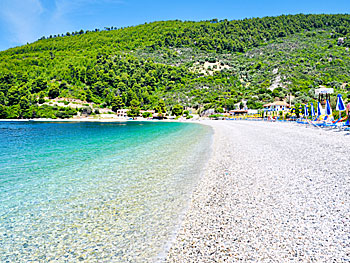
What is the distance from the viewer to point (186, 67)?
111938mm

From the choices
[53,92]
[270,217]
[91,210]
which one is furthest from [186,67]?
[270,217]

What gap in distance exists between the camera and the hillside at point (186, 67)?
7744 centimetres

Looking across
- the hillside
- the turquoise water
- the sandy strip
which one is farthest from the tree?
the sandy strip

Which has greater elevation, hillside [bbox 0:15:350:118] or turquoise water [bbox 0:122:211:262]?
hillside [bbox 0:15:350:118]

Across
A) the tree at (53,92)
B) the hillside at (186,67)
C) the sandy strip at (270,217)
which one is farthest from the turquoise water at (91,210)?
the tree at (53,92)

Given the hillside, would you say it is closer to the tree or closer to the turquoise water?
the tree

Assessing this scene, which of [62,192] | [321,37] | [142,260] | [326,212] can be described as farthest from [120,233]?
[321,37]

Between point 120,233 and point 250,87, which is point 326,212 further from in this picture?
point 250,87

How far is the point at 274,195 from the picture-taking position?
459cm

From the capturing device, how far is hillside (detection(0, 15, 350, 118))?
77.4 meters

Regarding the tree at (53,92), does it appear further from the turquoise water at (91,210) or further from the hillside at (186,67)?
the turquoise water at (91,210)

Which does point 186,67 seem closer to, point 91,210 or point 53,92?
point 53,92

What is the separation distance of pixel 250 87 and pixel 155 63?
169 feet

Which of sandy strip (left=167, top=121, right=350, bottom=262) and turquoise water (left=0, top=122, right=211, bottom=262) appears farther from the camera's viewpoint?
turquoise water (left=0, top=122, right=211, bottom=262)
